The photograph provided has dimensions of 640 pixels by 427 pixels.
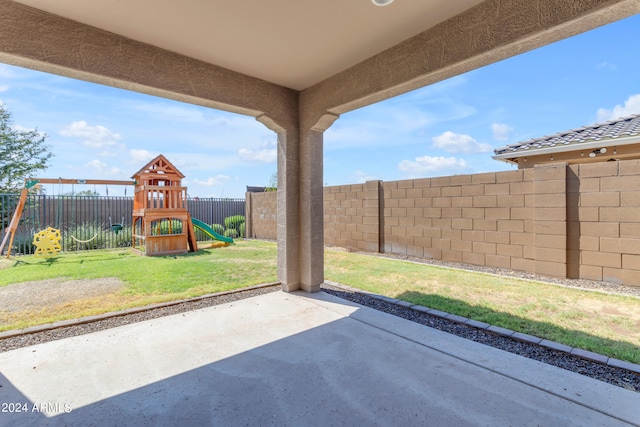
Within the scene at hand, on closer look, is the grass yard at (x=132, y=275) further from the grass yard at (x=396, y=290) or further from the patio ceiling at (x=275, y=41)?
the patio ceiling at (x=275, y=41)

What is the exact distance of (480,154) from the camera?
739 centimetres

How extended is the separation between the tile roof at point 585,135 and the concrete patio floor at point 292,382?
5.82 m

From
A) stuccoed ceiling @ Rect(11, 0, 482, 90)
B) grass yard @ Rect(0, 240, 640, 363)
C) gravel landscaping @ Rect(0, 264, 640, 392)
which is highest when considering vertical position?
stuccoed ceiling @ Rect(11, 0, 482, 90)

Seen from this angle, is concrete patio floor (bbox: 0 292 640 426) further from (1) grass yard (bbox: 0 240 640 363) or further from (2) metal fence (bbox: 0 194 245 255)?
(2) metal fence (bbox: 0 194 245 255)

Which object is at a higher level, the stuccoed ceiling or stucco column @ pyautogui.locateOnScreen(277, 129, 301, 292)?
the stuccoed ceiling

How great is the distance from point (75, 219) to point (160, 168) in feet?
14.1

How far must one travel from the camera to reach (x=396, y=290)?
435 centimetres

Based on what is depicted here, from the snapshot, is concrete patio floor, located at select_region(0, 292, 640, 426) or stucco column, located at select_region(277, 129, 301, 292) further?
stucco column, located at select_region(277, 129, 301, 292)

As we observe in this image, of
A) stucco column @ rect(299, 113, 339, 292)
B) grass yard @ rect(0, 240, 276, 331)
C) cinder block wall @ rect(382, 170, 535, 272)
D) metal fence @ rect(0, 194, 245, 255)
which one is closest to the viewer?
grass yard @ rect(0, 240, 276, 331)

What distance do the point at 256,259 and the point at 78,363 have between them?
4.74 metres

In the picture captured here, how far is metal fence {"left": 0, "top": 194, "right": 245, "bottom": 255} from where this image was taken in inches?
336

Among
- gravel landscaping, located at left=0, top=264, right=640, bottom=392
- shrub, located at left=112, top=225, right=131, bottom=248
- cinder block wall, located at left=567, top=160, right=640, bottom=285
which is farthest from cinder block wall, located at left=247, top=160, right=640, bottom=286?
shrub, located at left=112, top=225, right=131, bottom=248

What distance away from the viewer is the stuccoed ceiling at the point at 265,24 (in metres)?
2.27

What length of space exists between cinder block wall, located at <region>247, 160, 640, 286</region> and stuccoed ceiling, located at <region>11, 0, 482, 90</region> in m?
3.95
